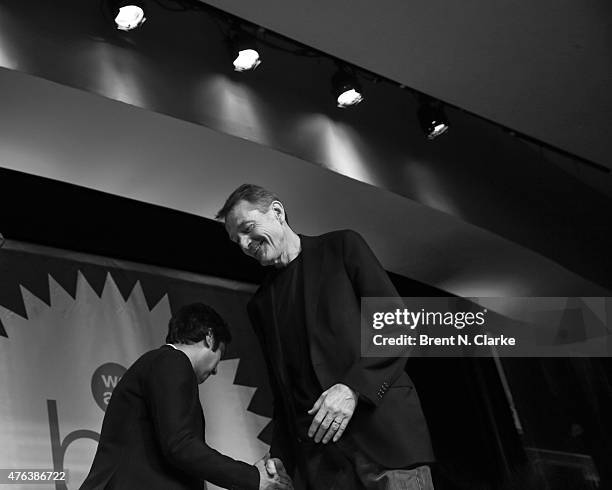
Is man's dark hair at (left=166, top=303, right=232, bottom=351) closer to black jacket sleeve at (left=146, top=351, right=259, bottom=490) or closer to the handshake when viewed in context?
black jacket sleeve at (left=146, top=351, right=259, bottom=490)

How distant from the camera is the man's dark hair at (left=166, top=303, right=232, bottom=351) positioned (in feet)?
7.52

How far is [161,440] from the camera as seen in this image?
1954 mm

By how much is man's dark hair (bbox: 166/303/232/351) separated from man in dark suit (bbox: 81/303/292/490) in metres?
0.13


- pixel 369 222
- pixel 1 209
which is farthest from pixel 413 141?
pixel 1 209

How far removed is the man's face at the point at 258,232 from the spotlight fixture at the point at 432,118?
1962mm

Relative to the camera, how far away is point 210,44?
333 centimetres

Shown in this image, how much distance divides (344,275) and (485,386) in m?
3.20

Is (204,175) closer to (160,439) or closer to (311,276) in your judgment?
(160,439)

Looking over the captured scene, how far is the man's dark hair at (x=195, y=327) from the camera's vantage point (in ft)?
7.52

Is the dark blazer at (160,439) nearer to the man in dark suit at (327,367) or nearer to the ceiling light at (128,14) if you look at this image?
the man in dark suit at (327,367)

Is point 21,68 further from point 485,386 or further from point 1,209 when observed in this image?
point 485,386

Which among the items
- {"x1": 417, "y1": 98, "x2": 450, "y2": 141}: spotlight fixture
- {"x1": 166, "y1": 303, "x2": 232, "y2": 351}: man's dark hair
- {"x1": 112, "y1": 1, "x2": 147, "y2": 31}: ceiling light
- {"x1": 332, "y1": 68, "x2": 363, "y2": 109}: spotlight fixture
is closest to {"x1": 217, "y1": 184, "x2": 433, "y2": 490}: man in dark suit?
{"x1": 166, "y1": 303, "x2": 232, "y2": 351}: man's dark hair

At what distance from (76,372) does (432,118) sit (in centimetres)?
180

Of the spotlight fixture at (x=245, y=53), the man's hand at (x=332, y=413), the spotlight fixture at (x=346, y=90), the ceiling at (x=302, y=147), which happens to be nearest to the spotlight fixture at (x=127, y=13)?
the ceiling at (x=302, y=147)
